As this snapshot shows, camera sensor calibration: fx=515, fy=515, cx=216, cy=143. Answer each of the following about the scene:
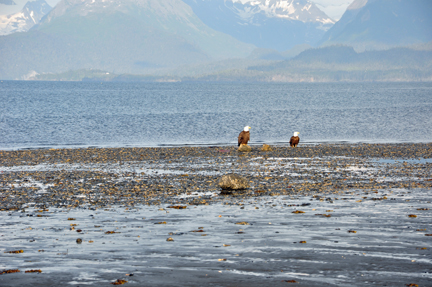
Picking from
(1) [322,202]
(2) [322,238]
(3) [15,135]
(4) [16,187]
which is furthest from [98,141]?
(2) [322,238]

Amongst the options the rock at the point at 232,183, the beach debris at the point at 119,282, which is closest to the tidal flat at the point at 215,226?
the beach debris at the point at 119,282

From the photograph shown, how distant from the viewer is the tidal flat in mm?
10938

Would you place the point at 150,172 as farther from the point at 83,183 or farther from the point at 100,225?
the point at 100,225

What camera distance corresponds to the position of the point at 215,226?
50.4 feet

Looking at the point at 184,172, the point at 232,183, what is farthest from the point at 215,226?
the point at 184,172

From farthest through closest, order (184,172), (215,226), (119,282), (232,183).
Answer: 1. (184,172)
2. (232,183)
3. (215,226)
4. (119,282)

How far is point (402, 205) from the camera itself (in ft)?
59.5

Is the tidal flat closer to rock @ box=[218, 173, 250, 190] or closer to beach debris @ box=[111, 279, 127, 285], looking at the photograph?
beach debris @ box=[111, 279, 127, 285]

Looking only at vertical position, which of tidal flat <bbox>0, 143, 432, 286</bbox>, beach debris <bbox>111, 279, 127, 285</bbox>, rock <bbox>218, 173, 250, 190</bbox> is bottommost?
beach debris <bbox>111, 279, 127, 285</bbox>

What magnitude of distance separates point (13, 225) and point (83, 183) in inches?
327

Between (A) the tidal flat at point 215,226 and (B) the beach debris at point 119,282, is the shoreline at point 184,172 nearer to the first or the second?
(A) the tidal flat at point 215,226

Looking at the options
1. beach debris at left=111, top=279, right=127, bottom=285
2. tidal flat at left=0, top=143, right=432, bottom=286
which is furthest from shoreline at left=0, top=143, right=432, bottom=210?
beach debris at left=111, top=279, right=127, bottom=285

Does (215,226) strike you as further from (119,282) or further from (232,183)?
(232,183)

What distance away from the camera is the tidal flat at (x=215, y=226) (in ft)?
35.9
